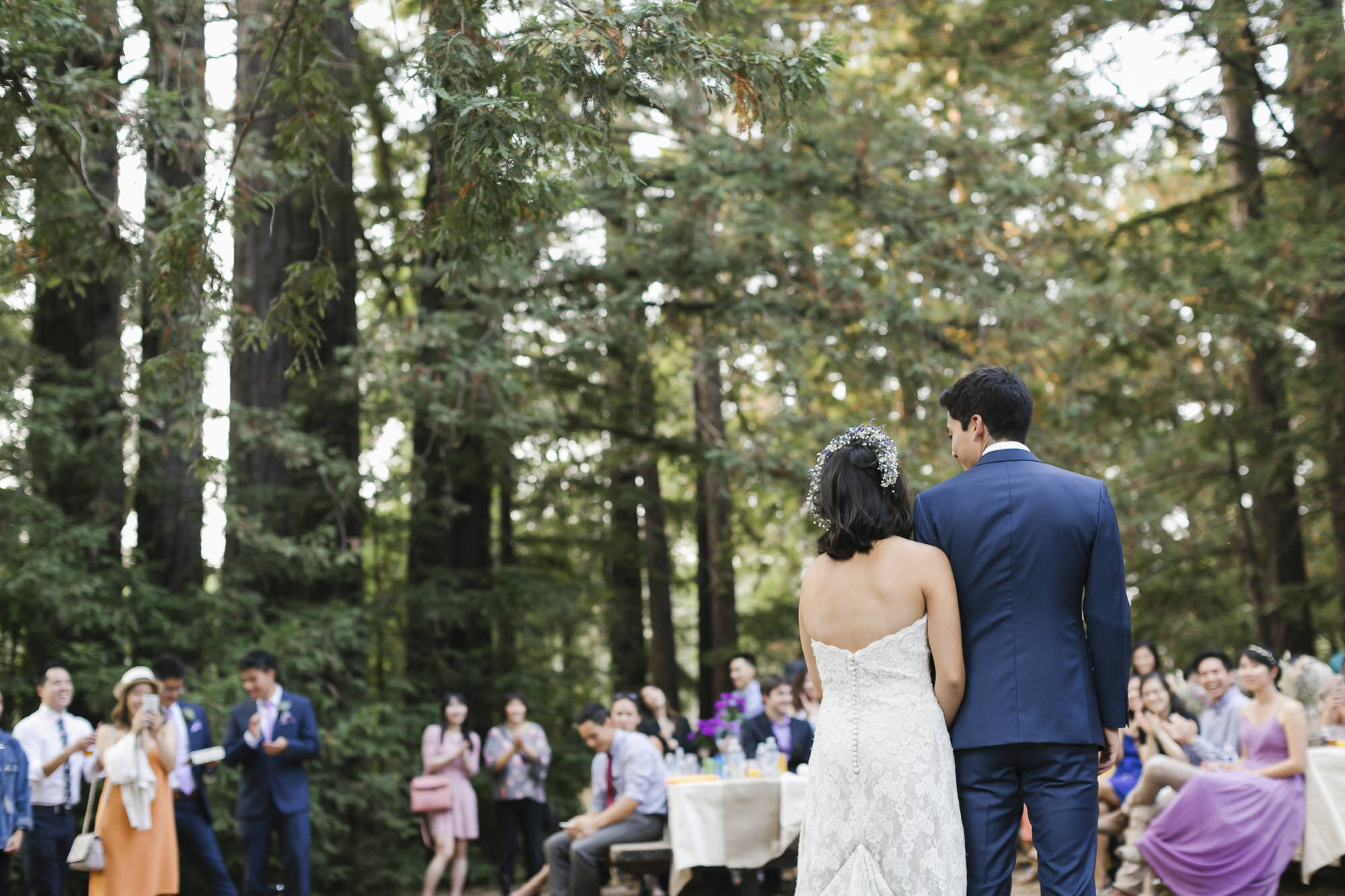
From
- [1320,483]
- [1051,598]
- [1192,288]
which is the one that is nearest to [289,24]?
[1051,598]

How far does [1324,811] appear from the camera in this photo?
7477mm

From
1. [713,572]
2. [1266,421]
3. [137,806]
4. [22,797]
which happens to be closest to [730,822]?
[137,806]

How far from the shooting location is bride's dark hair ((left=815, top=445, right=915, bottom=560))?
143 inches

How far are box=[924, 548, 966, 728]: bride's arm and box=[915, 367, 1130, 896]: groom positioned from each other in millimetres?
34

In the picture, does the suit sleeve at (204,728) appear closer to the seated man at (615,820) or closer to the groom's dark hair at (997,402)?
the seated man at (615,820)

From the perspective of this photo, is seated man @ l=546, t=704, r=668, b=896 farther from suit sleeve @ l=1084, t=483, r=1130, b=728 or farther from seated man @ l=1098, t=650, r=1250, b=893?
suit sleeve @ l=1084, t=483, r=1130, b=728

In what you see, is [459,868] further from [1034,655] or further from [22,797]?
[1034,655]

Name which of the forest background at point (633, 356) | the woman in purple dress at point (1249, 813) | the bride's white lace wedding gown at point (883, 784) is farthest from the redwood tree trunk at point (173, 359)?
the woman in purple dress at point (1249, 813)

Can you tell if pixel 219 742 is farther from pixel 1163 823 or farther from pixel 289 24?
pixel 1163 823

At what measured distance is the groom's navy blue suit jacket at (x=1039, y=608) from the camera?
3.41 m

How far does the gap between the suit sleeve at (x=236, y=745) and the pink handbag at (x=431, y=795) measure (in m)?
2.02

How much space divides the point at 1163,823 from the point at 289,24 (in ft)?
22.1

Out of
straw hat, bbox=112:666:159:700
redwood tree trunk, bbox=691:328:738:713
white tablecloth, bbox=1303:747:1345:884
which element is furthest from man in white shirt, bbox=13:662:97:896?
redwood tree trunk, bbox=691:328:738:713

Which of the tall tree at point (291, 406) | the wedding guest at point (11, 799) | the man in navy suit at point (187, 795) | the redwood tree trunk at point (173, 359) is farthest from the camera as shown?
the tall tree at point (291, 406)
